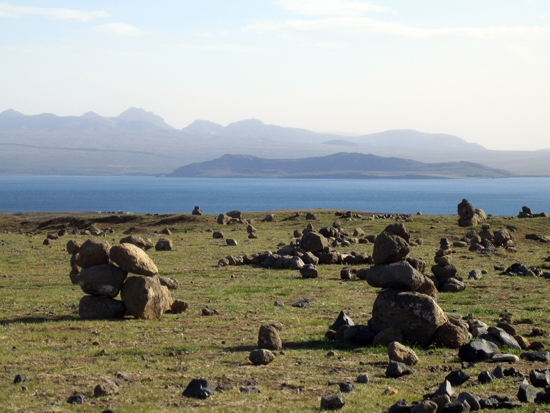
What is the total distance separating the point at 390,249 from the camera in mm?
16266

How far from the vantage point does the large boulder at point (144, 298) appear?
17.1 m

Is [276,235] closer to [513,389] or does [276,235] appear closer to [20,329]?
[20,329]

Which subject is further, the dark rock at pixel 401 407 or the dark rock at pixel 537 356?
the dark rock at pixel 537 356

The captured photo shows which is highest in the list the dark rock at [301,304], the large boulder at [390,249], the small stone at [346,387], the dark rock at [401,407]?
the large boulder at [390,249]

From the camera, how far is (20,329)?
1562 centimetres

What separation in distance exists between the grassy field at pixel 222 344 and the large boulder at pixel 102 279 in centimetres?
107

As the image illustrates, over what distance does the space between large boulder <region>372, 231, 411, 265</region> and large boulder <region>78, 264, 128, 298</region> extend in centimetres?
759

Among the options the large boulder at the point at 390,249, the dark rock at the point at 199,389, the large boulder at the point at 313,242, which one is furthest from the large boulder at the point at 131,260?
the large boulder at the point at 313,242

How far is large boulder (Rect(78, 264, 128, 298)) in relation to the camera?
56.9 ft

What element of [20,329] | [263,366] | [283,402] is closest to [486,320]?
[263,366]

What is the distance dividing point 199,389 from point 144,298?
7539 millimetres

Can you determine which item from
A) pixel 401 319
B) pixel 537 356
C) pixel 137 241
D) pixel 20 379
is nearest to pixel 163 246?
pixel 137 241

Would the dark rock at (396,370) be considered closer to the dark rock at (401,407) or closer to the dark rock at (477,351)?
the dark rock at (477,351)

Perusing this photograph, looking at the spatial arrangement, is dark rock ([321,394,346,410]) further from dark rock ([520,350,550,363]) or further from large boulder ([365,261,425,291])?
large boulder ([365,261,425,291])
